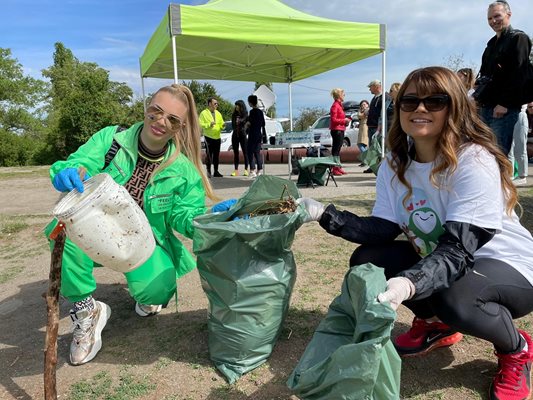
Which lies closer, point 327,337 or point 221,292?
point 327,337

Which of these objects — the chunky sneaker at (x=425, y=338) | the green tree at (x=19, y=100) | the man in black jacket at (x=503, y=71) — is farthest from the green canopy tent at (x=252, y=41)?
the green tree at (x=19, y=100)

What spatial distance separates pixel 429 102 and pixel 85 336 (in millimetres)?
1751

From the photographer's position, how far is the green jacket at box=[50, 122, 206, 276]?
2057 mm

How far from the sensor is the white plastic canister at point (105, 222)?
4.95ft

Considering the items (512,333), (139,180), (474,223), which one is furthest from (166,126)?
(512,333)

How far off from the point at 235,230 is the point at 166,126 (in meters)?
0.78

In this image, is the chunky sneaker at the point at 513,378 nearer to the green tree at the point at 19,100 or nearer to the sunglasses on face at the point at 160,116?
the sunglasses on face at the point at 160,116

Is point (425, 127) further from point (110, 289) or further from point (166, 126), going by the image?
point (110, 289)

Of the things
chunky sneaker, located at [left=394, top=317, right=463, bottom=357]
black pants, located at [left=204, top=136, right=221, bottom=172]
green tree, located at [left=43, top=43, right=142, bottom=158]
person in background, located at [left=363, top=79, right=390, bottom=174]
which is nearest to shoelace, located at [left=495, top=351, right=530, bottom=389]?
chunky sneaker, located at [left=394, top=317, right=463, bottom=357]

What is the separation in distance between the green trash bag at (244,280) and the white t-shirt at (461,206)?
1.36 ft

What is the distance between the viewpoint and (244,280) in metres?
1.62

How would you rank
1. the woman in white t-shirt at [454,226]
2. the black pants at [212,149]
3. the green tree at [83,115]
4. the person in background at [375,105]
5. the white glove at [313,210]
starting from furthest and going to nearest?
the green tree at [83,115] < the black pants at [212,149] < the person in background at [375,105] < the white glove at [313,210] < the woman in white t-shirt at [454,226]

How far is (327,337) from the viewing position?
4.72 feet

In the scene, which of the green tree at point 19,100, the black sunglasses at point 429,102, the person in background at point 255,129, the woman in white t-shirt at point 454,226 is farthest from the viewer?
the green tree at point 19,100
